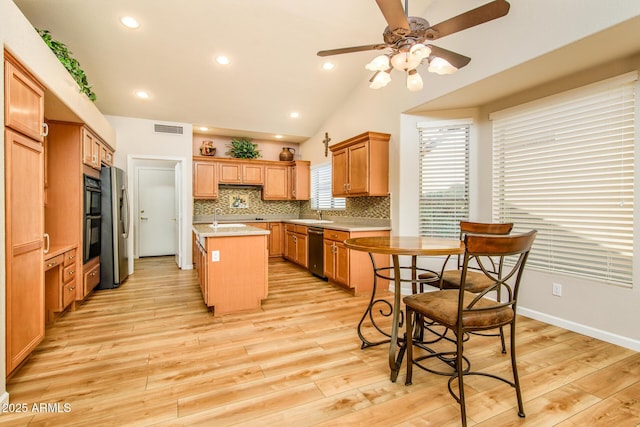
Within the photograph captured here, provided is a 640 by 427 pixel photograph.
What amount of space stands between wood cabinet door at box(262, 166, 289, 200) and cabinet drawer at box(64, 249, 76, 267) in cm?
375

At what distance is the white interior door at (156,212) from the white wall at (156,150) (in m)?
1.35

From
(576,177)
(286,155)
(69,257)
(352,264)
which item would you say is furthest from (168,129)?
(576,177)

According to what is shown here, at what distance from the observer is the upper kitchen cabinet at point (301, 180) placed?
6598 mm

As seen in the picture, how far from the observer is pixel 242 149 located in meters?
6.37

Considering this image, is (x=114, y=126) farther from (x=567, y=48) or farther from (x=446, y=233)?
(x=567, y=48)

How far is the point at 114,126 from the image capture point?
5043 mm

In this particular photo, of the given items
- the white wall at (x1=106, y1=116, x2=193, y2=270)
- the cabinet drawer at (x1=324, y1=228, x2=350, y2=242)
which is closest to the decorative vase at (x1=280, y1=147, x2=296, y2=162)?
the white wall at (x1=106, y1=116, x2=193, y2=270)

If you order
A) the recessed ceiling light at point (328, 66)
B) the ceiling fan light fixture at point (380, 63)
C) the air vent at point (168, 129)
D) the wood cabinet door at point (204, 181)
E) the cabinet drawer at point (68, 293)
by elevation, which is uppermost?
the recessed ceiling light at point (328, 66)

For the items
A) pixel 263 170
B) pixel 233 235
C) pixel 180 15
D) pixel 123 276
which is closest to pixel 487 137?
pixel 233 235

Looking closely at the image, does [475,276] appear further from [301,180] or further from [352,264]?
[301,180]

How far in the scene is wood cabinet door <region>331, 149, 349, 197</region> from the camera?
15.2ft

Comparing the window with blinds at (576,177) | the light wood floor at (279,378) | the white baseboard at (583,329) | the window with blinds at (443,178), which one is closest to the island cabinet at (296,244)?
the window with blinds at (443,178)

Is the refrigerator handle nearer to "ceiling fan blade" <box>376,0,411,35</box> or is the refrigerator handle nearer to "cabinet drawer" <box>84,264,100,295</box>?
"cabinet drawer" <box>84,264,100,295</box>

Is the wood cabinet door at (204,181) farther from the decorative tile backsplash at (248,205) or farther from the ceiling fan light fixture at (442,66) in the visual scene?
the ceiling fan light fixture at (442,66)
